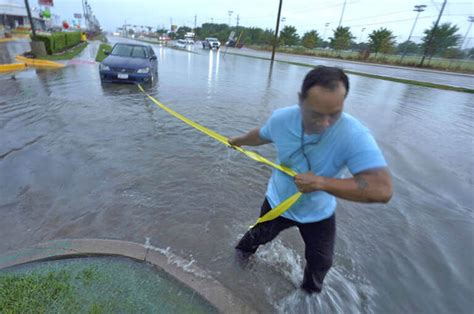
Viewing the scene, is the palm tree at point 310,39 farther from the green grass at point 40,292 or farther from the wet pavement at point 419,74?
the green grass at point 40,292

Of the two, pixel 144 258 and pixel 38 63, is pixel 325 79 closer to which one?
pixel 144 258

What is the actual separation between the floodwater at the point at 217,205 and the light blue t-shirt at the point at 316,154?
3.33 feet

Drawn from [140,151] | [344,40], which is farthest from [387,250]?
[344,40]

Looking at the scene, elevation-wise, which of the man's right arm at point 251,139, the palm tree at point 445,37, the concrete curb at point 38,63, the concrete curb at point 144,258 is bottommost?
the concrete curb at point 38,63

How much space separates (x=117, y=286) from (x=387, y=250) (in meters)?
2.93

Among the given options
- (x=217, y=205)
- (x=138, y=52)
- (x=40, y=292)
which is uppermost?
(x=138, y=52)

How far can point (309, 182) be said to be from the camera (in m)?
1.55

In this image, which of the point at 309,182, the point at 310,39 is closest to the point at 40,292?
the point at 309,182

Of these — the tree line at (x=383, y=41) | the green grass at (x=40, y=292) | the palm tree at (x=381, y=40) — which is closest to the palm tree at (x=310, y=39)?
the tree line at (x=383, y=41)

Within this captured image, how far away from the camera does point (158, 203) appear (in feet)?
11.7

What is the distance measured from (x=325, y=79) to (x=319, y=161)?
0.53m

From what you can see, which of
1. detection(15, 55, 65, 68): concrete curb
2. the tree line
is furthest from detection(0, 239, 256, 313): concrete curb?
the tree line

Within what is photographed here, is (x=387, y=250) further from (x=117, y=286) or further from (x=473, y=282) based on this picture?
(x=117, y=286)

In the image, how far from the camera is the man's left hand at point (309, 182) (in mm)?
1528
